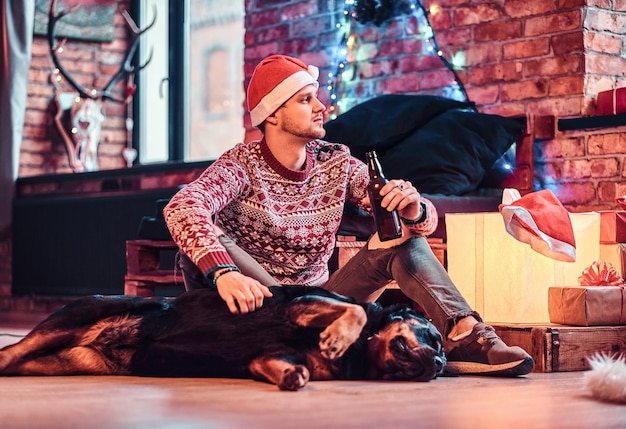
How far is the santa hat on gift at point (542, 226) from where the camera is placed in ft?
10.8

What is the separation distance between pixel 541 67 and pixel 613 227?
983mm

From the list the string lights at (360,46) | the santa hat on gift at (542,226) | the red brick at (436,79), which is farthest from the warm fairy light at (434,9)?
the santa hat on gift at (542,226)

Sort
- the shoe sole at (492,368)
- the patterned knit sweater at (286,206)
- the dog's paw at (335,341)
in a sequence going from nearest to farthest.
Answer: the dog's paw at (335,341) → the shoe sole at (492,368) → the patterned knit sweater at (286,206)

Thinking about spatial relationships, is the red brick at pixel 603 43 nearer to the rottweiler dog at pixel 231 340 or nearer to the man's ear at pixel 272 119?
the man's ear at pixel 272 119

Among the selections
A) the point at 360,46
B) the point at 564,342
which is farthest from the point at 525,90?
the point at 564,342

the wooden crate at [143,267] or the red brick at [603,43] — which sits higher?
the red brick at [603,43]

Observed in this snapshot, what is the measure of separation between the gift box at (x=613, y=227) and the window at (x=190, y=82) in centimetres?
279

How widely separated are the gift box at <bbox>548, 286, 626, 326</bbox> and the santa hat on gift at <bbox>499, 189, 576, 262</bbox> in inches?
4.9

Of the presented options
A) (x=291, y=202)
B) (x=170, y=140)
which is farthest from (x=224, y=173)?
(x=170, y=140)

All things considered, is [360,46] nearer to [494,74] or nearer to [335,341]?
[494,74]

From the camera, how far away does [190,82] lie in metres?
6.45

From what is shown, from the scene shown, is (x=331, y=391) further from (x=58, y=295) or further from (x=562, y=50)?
(x=58, y=295)

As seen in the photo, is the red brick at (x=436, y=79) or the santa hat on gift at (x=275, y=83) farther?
the red brick at (x=436, y=79)

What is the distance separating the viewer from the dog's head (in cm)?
270
